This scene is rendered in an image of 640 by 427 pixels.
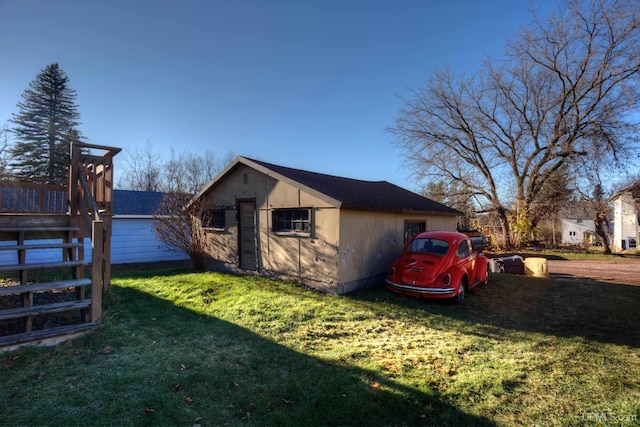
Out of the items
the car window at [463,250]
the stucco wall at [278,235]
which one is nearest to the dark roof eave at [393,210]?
the stucco wall at [278,235]

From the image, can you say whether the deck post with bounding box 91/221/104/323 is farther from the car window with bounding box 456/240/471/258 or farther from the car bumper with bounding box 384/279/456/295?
the car window with bounding box 456/240/471/258

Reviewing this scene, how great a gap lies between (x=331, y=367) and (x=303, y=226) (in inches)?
202

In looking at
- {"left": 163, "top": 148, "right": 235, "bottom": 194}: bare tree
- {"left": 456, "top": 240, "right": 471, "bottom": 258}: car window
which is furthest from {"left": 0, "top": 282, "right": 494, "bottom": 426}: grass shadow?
{"left": 163, "top": 148, "right": 235, "bottom": 194}: bare tree

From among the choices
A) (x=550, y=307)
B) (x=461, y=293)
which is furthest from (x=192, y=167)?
(x=550, y=307)

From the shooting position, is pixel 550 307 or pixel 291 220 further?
pixel 291 220

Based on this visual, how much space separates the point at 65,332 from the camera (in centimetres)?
448

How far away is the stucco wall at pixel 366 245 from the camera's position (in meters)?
8.08

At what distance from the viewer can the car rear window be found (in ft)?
25.5

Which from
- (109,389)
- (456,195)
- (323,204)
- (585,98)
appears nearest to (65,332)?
(109,389)

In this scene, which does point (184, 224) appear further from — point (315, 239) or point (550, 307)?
point (550, 307)

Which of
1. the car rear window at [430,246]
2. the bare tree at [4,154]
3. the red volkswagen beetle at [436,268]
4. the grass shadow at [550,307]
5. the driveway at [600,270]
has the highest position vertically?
the bare tree at [4,154]

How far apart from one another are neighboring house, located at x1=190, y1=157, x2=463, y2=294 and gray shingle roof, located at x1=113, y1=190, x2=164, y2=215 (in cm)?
546

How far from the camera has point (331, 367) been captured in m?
4.06

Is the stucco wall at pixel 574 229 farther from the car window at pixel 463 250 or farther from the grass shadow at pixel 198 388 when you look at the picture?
the grass shadow at pixel 198 388
